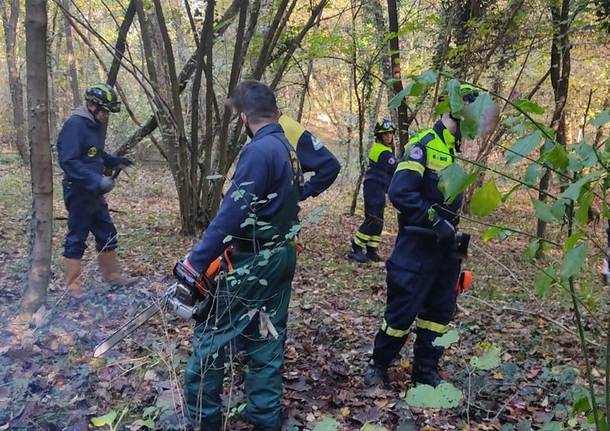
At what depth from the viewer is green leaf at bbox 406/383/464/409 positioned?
6.89 ft

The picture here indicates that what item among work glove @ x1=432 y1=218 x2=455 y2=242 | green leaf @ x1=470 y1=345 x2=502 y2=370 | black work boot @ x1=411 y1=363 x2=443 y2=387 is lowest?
black work boot @ x1=411 y1=363 x2=443 y2=387

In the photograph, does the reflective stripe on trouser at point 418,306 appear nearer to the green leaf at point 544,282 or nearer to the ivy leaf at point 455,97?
the green leaf at point 544,282

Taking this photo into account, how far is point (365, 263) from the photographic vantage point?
7750 millimetres

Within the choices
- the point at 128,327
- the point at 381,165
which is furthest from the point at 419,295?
the point at 381,165

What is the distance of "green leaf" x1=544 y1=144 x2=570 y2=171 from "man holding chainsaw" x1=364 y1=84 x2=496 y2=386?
1.86 m

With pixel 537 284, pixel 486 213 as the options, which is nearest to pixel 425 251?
pixel 537 284

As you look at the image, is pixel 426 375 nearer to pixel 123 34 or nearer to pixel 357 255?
pixel 357 255

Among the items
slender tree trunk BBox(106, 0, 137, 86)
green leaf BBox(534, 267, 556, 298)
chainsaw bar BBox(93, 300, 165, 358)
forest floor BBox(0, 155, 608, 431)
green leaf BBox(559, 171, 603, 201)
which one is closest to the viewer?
green leaf BBox(559, 171, 603, 201)

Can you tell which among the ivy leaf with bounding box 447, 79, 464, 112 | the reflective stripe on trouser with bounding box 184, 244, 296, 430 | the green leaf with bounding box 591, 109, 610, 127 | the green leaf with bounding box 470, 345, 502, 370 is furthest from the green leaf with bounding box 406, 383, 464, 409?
the ivy leaf with bounding box 447, 79, 464, 112

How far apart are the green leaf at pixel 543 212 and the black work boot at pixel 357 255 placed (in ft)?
20.8

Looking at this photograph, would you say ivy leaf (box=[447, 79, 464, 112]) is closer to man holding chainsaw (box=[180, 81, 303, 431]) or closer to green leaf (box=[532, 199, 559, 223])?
green leaf (box=[532, 199, 559, 223])

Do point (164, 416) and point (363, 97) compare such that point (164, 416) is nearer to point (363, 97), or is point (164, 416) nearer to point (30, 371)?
point (30, 371)

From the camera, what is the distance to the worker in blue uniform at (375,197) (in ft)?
25.5

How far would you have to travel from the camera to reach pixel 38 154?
3.99 metres
